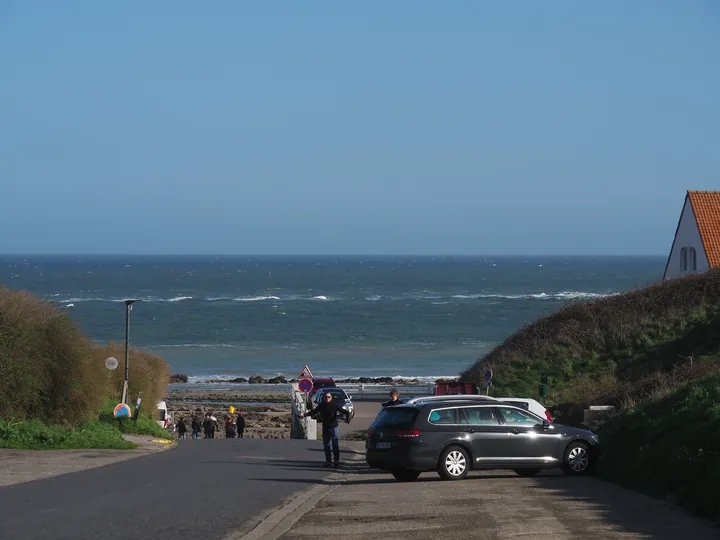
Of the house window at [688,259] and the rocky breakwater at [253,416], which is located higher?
the house window at [688,259]

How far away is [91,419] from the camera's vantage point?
27.2 metres

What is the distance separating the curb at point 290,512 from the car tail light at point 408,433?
1429 millimetres

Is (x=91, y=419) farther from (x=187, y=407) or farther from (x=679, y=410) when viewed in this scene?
(x=187, y=407)

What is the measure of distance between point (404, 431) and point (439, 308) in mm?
107951

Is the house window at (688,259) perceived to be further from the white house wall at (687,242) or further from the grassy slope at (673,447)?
the grassy slope at (673,447)

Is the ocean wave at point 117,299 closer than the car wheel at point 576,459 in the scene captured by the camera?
No

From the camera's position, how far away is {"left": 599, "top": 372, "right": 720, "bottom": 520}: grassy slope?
14500 mm

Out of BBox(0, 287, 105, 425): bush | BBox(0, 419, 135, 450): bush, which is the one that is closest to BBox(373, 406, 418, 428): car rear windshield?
BBox(0, 419, 135, 450): bush

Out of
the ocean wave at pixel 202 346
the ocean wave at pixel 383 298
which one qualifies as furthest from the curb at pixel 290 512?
the ocean wave at pixel 383 298

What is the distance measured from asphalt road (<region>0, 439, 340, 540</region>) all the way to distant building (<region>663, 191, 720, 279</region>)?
34158 mm

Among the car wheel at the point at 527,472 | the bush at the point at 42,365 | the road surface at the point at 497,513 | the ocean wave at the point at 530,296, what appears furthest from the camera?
the ocean wave at the point at 530,296

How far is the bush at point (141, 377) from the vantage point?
122 ft

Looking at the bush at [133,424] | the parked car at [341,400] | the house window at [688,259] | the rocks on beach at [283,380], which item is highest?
the house window at [688,259]

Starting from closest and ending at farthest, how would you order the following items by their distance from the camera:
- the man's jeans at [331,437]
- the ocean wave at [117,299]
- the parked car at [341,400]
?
1. the man's jeans at [331,437]
2. the parked car at [341,400]
3. the ocean wave at [117,299]
